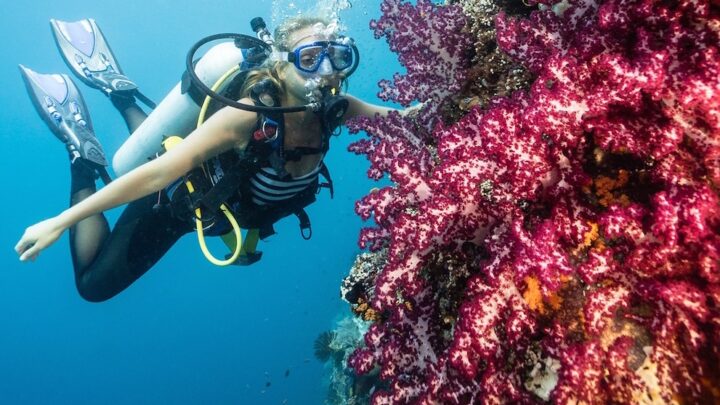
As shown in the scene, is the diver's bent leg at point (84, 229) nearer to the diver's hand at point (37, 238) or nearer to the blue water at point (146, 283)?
the diver's hand at point (37, 238)

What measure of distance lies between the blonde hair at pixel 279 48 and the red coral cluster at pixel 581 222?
2578 mm

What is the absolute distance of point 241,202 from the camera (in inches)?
204

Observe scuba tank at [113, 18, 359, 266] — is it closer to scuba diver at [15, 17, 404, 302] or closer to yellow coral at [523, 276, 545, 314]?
scuba diver at [15, 17, 404, 302]

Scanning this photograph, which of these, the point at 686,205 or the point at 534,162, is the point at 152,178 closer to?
the point at 534,162

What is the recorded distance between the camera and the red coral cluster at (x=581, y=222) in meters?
1.39

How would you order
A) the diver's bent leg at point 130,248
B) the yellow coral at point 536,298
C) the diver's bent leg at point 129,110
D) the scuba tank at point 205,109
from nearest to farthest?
the yellow coral at point 536,298, the scuba tank at point 205,109, the diver's bent leg at point 130,248, the diver's bent leg at point 129,110

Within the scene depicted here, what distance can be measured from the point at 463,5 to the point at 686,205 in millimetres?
2507

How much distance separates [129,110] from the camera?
7.61 m

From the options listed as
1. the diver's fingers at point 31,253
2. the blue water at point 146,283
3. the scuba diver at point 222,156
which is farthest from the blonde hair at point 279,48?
the blue water at point 146,283

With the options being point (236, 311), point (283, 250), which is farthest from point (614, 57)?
point (283, 250)

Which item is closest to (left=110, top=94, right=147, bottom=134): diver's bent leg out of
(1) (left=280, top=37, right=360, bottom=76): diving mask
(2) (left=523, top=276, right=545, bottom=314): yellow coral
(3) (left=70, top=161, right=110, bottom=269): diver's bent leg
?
(3) (left=70, top=161, right=110, bottom=269): diver's bent leg

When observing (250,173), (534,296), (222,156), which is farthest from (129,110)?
(534,296)

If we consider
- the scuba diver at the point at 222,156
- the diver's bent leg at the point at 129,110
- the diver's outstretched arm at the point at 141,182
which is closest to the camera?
the diver's outstretched arm at the point at 141,182

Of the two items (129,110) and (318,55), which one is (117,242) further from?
(318,55)
